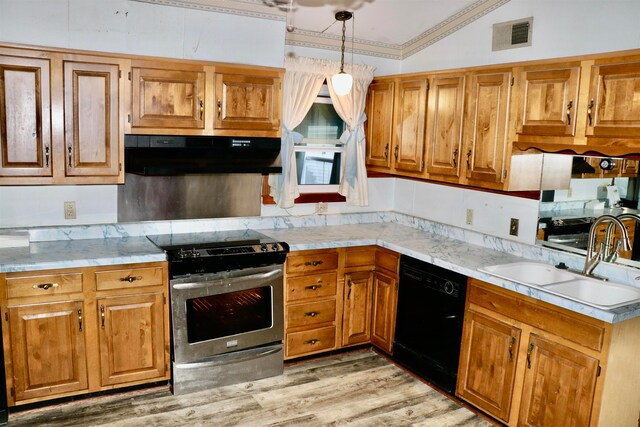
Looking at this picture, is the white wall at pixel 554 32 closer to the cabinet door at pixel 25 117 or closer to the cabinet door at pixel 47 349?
the cabinet door at pixel 25 117

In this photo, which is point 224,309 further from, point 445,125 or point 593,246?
point 593,246

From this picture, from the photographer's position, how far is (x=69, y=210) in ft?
11.8

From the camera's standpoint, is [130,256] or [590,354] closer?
[590,354]

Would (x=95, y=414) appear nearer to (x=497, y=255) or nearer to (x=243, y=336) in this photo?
(x=243, y=336)

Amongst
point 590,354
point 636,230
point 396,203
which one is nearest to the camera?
point 590,354

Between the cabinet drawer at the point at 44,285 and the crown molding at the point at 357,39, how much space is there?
1.84m

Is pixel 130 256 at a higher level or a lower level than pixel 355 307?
higher

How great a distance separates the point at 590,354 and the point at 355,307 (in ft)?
6.07

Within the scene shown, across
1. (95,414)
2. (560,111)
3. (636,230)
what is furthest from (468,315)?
A: (95,414)

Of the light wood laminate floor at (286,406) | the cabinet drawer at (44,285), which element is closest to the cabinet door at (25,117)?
the cabinet drawer at (44,285)

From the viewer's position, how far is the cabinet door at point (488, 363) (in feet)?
10.1

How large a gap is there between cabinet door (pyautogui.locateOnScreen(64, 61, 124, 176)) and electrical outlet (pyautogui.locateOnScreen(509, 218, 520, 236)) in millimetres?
2723

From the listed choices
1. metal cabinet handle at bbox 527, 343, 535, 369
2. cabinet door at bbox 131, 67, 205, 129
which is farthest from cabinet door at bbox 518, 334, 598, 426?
cabinet door at bbox 131, 67, 205, 129

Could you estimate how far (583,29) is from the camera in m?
3.19
